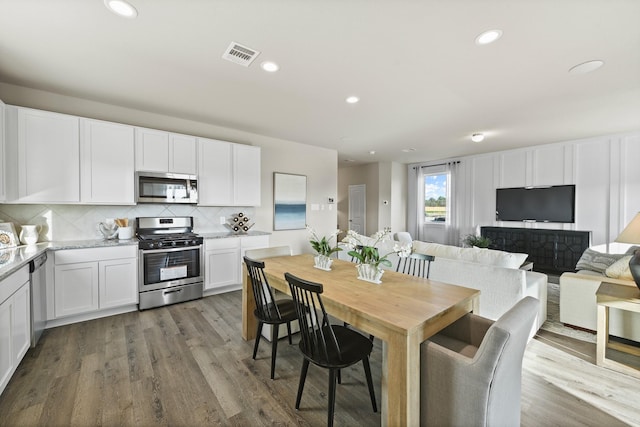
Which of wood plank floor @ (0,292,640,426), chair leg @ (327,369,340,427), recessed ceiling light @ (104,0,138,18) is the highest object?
recessed ceiling light @ (104,0,138,18)

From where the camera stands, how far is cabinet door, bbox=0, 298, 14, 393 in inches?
71.0

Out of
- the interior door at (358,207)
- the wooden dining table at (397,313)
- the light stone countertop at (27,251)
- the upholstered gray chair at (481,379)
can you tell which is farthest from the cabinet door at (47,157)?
the interior door at (358,207)

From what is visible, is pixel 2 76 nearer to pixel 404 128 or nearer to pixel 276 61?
pixel 276 61

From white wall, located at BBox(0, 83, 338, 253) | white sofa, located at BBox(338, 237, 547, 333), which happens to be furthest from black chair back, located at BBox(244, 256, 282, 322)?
white wall, located at BBox(0, 83, 338, 253)

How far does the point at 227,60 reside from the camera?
253cm

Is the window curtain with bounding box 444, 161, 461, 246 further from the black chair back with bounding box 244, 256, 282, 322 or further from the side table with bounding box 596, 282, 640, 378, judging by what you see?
the black chair back with bounding box 244, 256, 282, 322

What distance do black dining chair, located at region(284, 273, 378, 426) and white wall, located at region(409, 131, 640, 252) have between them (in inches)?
243

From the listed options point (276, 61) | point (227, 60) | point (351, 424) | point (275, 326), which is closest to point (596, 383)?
point (351, 424)

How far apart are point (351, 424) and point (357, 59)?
288cm

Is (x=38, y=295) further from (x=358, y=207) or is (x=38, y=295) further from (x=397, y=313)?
(x=358, y=207)

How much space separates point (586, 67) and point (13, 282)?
17.2 feet

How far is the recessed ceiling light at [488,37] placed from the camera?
210 centimetres

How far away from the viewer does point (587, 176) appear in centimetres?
536

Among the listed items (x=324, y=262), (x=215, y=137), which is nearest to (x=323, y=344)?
(x=324, y=262)
